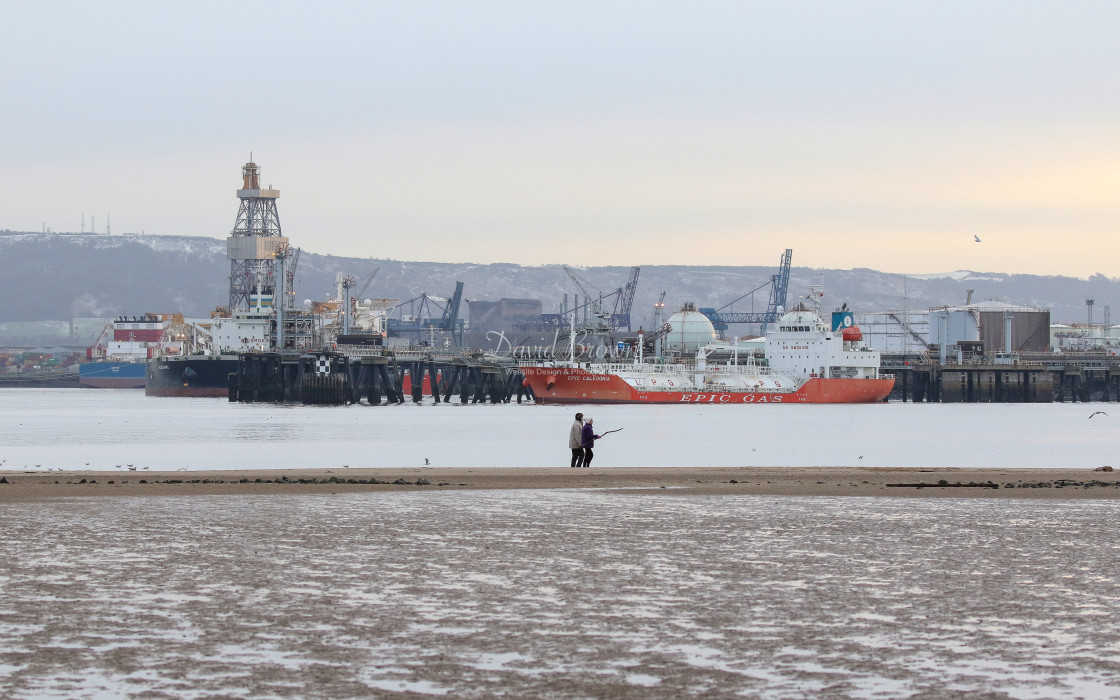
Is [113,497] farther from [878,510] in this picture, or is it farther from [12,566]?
[878,510]

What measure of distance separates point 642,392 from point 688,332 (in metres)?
38.8

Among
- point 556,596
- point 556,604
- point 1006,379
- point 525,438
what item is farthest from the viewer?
point 1006,379

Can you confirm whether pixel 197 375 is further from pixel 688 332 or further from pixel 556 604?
pixel 556 604

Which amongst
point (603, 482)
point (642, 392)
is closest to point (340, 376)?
point (642, 392)

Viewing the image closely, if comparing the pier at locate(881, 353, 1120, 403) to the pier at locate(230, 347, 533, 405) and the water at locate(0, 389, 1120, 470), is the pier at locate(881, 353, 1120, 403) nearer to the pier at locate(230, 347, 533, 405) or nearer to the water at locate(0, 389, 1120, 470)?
the water at locate(0, 389, 1120, 470)

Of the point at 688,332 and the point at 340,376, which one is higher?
the point at 688,332

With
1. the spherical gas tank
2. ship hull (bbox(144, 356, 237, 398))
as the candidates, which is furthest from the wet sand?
the spherical gas tank

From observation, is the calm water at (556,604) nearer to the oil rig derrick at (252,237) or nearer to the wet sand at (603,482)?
the wet sand at (603,482)

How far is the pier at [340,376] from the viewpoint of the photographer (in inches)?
4215

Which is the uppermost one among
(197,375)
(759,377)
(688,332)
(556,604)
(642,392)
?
(688,332)

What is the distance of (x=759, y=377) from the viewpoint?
381ft

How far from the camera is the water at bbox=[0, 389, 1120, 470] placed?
143ft

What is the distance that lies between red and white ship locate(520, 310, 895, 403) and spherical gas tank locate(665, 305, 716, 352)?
78.7ft

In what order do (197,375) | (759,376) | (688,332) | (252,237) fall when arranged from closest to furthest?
1. (759,376)
2. (197,375)
3. (688,332)
4. (252,237)
